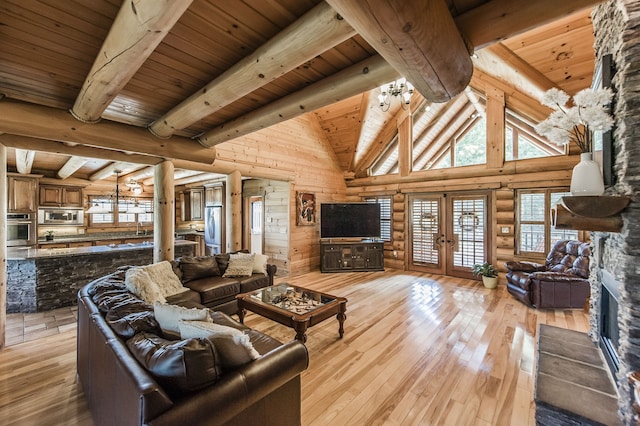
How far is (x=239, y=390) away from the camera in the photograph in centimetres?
135

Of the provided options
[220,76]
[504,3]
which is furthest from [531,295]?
[220,76]

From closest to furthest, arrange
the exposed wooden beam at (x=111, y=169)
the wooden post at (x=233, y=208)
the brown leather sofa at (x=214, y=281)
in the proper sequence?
1. the brown leather sofa at (x=214, y=281)
2. the wooden post at (x=233, y=208)
3. the exposed wooden beam at (x=111, y=169)

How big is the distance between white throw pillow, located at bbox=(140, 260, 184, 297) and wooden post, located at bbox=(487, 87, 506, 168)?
6.33m

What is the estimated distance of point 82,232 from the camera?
7379 millimetres

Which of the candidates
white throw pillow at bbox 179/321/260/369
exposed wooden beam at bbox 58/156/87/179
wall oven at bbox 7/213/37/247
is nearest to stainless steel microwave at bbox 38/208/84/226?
wall oven at bbox 7/213/37/247

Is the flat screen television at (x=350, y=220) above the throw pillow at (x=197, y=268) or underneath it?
above

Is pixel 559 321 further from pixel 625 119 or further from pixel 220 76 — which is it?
pixel 220 76

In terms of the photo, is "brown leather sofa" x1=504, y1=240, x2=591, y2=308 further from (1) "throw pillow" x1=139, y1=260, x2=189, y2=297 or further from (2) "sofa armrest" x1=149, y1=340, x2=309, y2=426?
(1) "throw pillow" x1=139, y1=260, x2=189, y2=297

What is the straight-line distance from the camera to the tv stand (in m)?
6.65

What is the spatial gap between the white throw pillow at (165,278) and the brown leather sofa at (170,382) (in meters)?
1.32

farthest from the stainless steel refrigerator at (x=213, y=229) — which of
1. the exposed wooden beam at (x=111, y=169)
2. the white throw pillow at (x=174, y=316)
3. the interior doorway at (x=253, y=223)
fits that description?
the white throw pillow at (x=174, y=316)

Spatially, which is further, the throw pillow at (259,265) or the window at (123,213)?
the window at (123,213)

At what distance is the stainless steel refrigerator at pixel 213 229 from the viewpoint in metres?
7.23

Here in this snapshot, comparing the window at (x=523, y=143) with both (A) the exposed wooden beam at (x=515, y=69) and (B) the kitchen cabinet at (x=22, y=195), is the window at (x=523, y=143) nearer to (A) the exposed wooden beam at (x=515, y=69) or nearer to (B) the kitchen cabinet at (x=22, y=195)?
(A) the exposed wooden beam at (x=515, y=69)
